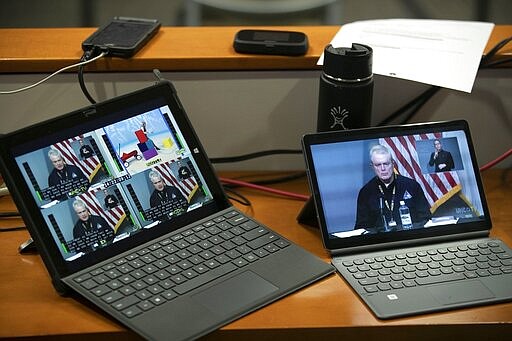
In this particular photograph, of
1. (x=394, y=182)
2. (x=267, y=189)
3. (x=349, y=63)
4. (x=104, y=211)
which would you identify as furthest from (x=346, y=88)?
(x=104, y=211)

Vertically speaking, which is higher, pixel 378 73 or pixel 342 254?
pixel 378 73

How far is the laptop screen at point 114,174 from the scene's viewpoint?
915mm

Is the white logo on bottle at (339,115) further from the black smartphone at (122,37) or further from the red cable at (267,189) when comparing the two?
the black smartphone at (122,37)

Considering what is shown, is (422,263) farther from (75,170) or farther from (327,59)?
(75,170)

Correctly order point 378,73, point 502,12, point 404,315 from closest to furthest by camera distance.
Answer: point 404,315 < point 378,73 < point 502,12

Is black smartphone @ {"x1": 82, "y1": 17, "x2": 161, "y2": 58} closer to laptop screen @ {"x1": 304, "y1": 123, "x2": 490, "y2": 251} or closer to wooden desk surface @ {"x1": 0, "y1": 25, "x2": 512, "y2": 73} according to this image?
wooden desk surface @ {"x1": 0, "y1": 25, "x2": 512, "y2": 73}

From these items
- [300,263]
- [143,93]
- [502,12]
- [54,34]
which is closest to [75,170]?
[143,93]

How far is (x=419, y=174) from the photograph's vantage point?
3.34 ft

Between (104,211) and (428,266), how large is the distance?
0.40 m

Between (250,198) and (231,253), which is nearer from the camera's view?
(231,253)

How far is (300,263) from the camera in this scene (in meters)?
0.95

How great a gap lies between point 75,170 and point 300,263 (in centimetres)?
29

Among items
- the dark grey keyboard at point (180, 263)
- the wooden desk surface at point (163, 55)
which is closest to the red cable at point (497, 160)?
the wooden desk surface at point (163, 55)

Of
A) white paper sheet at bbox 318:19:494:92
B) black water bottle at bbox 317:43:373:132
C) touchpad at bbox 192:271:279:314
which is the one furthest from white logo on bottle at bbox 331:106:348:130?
touchpad at bbox 192:271:279:314
